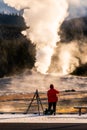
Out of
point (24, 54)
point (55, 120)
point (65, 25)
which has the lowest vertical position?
point (55, 120)

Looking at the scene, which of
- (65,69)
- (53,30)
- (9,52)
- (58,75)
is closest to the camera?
(53,30)

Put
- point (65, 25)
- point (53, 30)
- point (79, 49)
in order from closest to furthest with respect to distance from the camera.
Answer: point (53, 30), point (79, 49), point (65, 25)

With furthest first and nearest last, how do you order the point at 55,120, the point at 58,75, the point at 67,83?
the point at 58,75 → the point at 67,83 → the point at 55,120

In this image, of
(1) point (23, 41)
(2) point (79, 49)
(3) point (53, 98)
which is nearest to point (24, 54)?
(1) point (23, 41)

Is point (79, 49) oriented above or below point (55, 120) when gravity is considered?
above

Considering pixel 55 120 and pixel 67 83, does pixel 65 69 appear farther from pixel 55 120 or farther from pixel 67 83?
pixel 55 120

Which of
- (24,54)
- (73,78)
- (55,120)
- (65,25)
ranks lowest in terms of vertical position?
(55,120)

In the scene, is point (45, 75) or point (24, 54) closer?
point (45, 75)

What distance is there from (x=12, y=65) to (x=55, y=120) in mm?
71308

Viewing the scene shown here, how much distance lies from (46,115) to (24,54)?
6785 cm

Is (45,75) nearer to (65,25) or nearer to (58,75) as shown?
(58,75)

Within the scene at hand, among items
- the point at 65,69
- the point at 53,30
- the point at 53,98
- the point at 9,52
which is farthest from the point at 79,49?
the point at 53,98

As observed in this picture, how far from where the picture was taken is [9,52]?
98938 mm

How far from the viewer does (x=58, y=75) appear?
7844 cm
